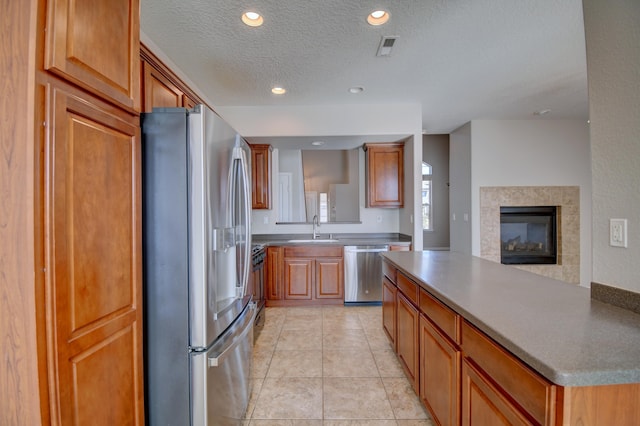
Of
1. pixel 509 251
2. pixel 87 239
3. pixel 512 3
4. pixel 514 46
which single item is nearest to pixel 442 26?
pixel 512 3

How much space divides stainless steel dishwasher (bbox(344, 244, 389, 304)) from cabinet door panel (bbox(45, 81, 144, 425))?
282 cm

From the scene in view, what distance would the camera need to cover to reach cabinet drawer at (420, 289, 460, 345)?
1265 mm

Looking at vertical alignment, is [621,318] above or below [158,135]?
below

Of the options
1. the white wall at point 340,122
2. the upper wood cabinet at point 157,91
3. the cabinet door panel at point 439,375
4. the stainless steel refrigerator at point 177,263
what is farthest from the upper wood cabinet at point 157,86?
the cabinet door panel at point 439,375

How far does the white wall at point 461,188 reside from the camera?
4.51 meters

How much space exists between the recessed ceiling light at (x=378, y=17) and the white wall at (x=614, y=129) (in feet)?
3.46

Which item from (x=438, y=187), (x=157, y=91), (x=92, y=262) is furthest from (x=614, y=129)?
(x=438, y=187)

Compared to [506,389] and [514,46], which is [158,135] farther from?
[514,46]

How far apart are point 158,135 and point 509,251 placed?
16.5 ft

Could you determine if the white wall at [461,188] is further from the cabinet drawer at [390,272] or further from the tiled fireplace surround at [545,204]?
the cabinet drawer at [390,272]

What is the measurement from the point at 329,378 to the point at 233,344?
40.8 inches

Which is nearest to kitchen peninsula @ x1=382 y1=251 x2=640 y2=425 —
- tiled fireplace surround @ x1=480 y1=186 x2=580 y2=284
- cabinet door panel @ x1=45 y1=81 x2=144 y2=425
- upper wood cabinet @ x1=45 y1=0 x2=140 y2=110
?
cabinet door panel @ x1=45 y1=81 x2=144 y2=425

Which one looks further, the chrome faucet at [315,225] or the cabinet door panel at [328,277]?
the chrome faucet at [315,225]

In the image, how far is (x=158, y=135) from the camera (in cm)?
129
